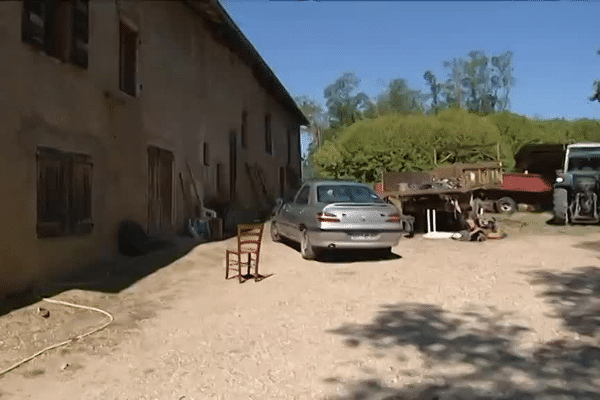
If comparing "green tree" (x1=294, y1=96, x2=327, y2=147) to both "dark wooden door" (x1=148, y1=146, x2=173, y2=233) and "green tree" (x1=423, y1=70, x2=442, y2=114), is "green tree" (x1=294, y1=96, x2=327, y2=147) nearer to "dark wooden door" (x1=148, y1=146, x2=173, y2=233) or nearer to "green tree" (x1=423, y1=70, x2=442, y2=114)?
"green tree" (x1=423, y1=70, x2=442, y2=114)

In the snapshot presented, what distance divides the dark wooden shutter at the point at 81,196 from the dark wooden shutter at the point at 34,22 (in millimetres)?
1884

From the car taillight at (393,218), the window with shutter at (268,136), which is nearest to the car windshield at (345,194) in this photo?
the car taillight at (393,218)

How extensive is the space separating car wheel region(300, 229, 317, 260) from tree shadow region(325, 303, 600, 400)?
364 cm

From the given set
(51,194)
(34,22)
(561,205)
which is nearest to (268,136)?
(561,205)

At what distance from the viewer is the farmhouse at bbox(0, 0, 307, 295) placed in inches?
258

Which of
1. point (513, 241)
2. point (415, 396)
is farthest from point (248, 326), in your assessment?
point (513, 241)

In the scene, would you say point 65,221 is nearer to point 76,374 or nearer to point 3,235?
point 3,235

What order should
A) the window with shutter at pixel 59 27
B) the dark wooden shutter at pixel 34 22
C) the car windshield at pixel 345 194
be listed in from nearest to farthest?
the dark wooden shutter at pixel 34 22 < the window with shutter at pixel 59 27 < the car windshield at pixel 345 194

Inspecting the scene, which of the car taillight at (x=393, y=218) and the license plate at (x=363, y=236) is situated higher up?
the car taillight at (x=393, y=218)

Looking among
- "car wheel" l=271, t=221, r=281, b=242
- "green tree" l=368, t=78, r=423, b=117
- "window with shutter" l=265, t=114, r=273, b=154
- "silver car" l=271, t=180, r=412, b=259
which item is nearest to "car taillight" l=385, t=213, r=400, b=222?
"silver car" l=271, t=180, r=412, b=259

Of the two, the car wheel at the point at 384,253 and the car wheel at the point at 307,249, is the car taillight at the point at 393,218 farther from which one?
the car wheel at the point at 307,249

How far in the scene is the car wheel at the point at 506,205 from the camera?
64.0 feet

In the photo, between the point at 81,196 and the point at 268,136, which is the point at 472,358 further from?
the point at 268,136

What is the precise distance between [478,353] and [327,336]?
1.48 m
